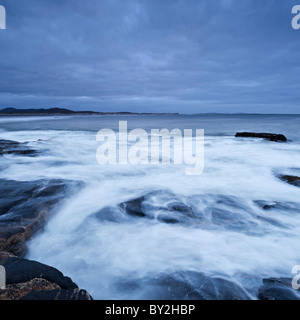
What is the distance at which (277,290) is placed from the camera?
2.53 m

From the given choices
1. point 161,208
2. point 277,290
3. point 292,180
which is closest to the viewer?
point 277,290

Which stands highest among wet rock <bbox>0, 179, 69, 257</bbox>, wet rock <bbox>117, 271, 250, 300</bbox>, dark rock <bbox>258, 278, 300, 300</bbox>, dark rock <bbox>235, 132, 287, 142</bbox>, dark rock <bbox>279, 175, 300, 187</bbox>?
dark rock <bbox>235, 132, 287, 142</bbox>

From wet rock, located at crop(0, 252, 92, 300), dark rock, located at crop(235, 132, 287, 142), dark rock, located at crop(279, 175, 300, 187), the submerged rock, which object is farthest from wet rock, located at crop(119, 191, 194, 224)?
dark rock, located at crop(235, 132, 287, 142)

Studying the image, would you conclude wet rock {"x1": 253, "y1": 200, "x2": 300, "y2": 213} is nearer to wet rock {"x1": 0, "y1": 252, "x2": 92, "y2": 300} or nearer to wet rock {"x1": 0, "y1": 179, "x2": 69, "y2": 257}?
wet rock {"x1": 0, "y1": 252, "x2": 92, "y2": 300}

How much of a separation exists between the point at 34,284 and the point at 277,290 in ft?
9.27

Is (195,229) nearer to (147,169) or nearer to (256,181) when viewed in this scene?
(256,181)

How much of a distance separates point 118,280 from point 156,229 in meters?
1.30

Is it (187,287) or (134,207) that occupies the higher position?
(134,207)

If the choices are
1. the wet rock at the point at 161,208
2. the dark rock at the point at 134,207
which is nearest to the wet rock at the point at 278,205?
the wet rock at the point at 161,208

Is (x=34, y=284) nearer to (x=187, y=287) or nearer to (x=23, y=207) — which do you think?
(x=187, y=287)

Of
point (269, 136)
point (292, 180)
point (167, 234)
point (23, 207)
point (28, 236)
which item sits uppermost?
point (269, 136)

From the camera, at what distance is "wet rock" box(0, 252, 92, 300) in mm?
1941

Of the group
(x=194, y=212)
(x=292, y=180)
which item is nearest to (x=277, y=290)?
(x=194, y=212)

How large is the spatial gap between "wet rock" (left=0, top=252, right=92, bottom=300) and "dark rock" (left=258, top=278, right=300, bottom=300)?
210cm
